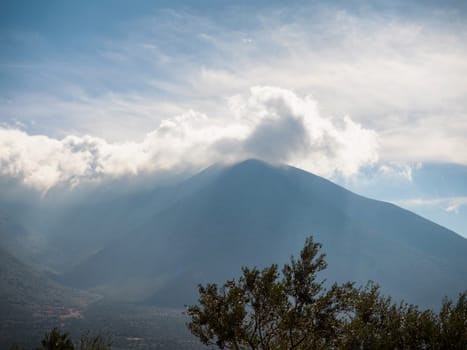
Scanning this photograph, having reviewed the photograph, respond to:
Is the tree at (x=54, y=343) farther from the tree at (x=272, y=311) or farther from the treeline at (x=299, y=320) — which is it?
the tree at (x=272, y=311)

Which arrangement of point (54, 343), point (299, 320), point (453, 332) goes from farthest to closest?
point (54, 343) < point (453, 332) < point (299, 320)

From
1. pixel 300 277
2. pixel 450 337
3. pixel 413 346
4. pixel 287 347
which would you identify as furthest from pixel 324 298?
pixel 450 337

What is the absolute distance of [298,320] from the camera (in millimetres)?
26281

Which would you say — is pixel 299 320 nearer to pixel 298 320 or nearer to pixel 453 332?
pixel 298 320

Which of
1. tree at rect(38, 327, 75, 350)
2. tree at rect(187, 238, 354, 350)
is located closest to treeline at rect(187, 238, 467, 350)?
tree at rect(187, 238, 354, 350)

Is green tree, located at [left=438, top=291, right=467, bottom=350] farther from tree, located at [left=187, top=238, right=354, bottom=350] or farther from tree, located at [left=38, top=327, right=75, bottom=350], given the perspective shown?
tree, located at [left=38, top=327, right=75, bottom=350]

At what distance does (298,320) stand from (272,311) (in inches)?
70.9

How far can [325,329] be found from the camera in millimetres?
27781

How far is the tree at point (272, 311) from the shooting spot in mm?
25297

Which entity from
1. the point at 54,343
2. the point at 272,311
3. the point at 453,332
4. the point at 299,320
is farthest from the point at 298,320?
the point at 54,343

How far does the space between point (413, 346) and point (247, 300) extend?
1214 centimetres

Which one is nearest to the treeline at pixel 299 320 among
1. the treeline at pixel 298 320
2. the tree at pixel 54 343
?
the treeline at pixel 298 320

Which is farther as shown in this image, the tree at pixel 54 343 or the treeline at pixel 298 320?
the tree at pixel 54 343

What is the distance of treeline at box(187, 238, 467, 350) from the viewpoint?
83.8ft
